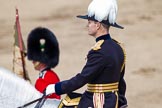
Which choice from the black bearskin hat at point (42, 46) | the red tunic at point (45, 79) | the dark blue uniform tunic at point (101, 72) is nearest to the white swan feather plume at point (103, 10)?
the dark blue uniform tunic at point (101, 72)

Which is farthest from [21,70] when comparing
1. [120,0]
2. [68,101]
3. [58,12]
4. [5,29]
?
[120,0]

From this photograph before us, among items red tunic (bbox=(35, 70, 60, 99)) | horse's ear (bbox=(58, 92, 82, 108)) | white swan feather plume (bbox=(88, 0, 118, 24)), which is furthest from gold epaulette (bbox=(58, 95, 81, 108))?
red tunic (bbox=(35, 70, 60, 99))

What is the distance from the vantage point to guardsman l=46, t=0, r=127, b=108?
14.7ft

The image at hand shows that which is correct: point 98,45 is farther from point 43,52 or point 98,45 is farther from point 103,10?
point 43,52

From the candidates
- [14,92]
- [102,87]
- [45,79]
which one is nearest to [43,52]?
[45,79]

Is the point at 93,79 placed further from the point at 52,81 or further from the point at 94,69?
the point at 52,81

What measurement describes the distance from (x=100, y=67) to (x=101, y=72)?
0.06 metres

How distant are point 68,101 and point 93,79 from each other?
292mm

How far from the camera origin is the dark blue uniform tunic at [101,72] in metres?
4.48

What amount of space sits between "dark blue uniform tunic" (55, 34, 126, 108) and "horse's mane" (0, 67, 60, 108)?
0.27m

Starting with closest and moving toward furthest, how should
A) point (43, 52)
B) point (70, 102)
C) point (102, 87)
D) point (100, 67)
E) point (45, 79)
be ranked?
point (100, 67) → point (102, 87) → point (70, 102) → point (45, 79) → point (43, 52)

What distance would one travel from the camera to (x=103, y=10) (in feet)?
14.7

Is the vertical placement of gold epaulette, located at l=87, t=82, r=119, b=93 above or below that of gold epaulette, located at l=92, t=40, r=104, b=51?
below

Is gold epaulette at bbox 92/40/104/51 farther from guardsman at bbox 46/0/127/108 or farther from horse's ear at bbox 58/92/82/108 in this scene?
horse's ear at bbox 58/92/82/108
